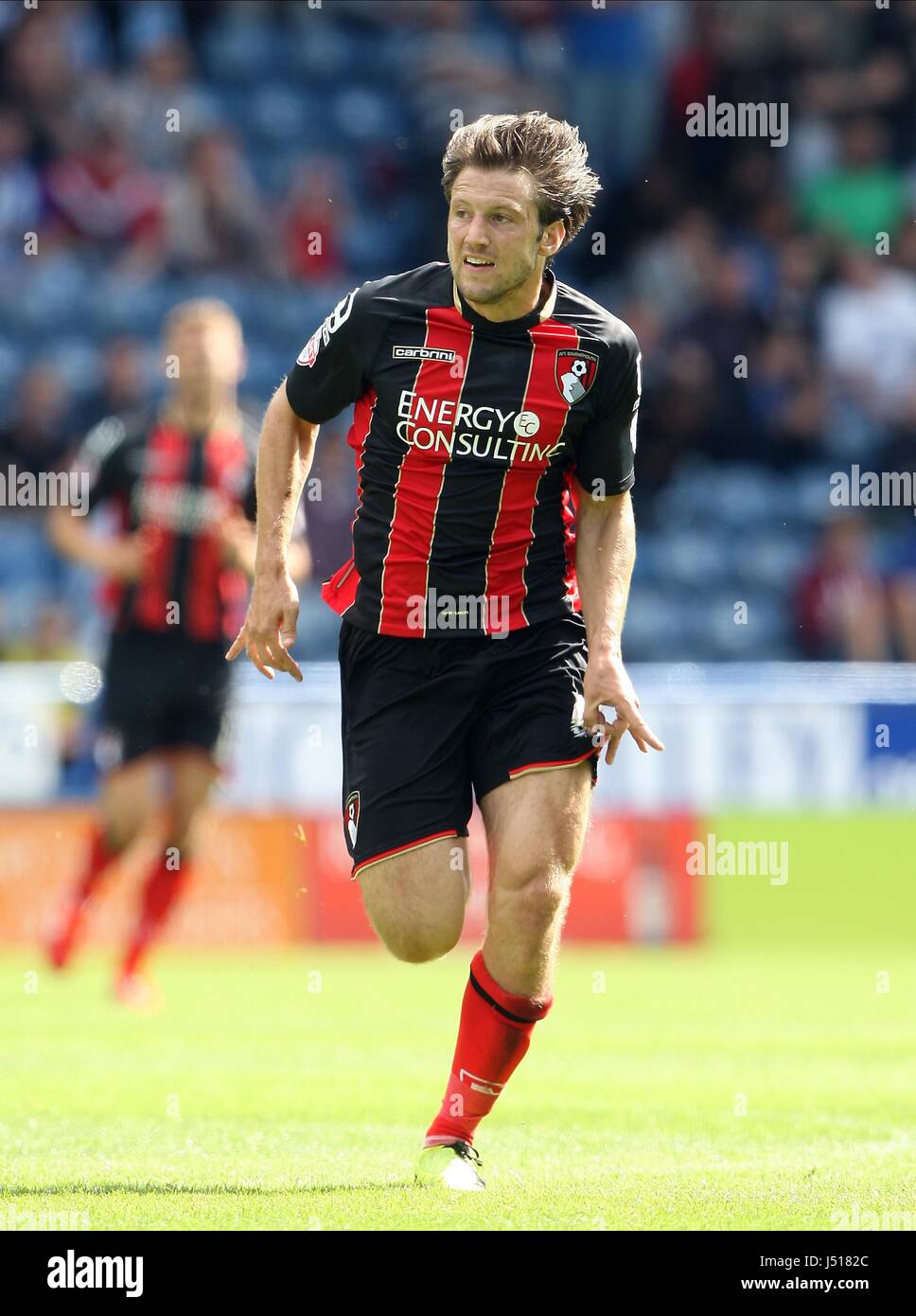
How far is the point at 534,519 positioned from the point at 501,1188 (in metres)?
1.70

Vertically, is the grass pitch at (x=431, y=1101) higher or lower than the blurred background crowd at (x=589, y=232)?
lower

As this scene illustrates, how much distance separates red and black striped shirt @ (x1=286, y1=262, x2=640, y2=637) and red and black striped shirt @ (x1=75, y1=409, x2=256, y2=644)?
4.44m

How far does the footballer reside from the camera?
5.42 meters

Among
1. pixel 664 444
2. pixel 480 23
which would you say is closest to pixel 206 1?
pixel 480 23

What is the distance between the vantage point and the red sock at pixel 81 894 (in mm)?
Result: 9992

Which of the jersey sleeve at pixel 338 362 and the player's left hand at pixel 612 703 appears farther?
the jersey sleeve at pixel 338 362

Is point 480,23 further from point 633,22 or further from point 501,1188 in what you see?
point 501,1188

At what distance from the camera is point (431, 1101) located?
698cm

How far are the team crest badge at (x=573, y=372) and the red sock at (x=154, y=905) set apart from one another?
193 inches
